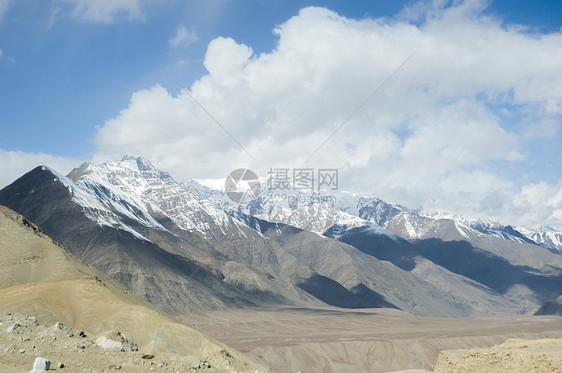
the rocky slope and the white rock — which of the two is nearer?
the white rock

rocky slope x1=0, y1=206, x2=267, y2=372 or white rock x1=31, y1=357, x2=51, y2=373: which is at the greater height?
white rock x1=31, y1=357, x2=51, y2=373

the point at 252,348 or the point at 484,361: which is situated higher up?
the point at 484,361

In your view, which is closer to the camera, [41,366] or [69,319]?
[41,366]

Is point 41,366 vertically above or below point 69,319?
above

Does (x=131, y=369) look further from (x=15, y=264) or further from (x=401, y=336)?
(x=401, y=336)

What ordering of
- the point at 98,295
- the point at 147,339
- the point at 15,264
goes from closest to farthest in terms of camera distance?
the point at 147,339, the point at 98,295, the point at 15,264

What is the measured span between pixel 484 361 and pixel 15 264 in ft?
294

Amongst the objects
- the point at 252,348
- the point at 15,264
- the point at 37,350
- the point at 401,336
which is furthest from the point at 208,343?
the point at 401,336

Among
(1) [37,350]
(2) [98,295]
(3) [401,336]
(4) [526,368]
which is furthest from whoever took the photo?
(3) [401,336]

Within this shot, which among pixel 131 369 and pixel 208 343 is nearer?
pixel 131 369

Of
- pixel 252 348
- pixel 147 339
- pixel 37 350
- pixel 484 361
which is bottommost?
pixel 252 348

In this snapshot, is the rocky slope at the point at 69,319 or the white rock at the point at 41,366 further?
the rocky slope at the point at 69,319

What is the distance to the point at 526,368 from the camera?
23.5 m

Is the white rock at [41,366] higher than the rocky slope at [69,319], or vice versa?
the white rock at [41,366]
